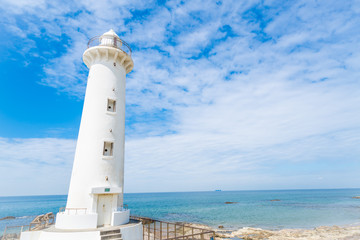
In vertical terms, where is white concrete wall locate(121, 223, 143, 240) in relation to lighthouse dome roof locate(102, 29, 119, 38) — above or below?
below

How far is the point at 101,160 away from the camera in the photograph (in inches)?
465

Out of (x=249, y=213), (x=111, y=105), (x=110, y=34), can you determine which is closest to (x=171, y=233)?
(x=111, y=105)

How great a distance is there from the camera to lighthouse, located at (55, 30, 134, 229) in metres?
11.0

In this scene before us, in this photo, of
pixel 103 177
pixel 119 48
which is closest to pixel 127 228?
pixel 103 177

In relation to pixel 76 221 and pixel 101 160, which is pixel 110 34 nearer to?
pixel 101 160

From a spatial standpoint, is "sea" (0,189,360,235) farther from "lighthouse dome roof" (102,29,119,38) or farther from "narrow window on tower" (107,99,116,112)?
"lighthouse dome roof" (102,29,119,38)

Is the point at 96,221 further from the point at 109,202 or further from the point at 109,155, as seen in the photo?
the point at 109,155


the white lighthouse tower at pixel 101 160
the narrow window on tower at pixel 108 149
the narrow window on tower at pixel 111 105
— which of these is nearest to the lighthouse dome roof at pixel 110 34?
the white lighthouse tower at pixel 101 160

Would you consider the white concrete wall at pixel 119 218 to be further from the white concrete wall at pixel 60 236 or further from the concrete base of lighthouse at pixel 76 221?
the white concrete wall at pixel 60 236

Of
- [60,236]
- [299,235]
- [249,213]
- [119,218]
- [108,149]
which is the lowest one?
[299,235]

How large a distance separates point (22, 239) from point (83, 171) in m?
3.76

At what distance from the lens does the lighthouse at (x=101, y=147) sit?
435 inches

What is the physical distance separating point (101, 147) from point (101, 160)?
28.2 inches

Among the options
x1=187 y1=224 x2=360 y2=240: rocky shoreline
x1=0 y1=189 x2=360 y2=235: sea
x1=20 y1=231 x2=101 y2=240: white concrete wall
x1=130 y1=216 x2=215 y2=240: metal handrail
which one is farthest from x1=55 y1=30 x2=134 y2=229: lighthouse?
x1=0 y1=189 x2=360 y2=235: sea
